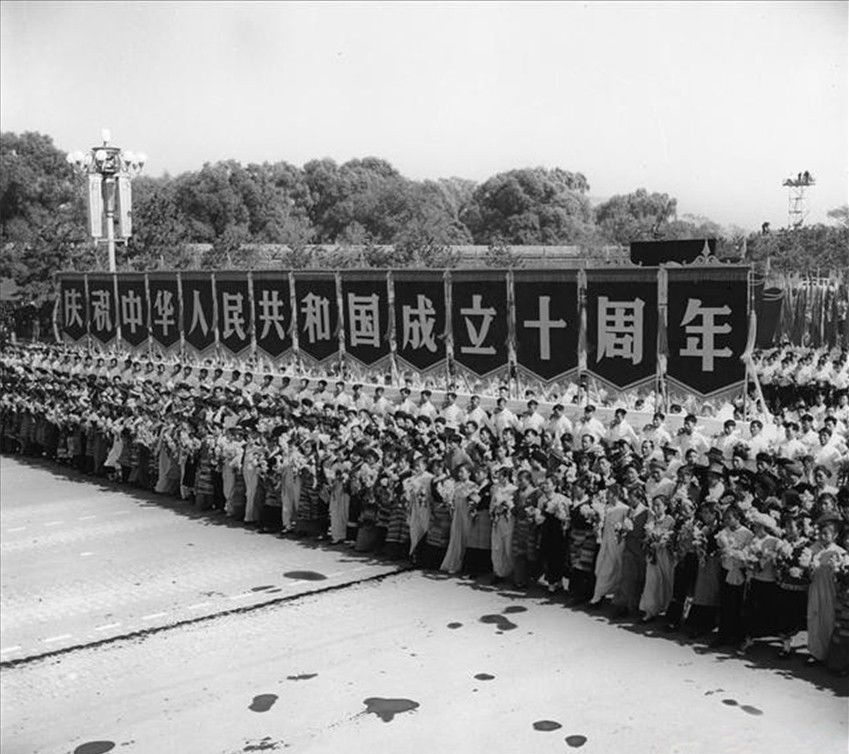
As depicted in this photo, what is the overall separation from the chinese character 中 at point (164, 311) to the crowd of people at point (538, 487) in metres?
2.54

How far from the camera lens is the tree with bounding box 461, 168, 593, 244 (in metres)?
64.1

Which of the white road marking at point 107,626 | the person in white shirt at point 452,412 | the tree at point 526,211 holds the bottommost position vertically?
the white road marking at point 107,626

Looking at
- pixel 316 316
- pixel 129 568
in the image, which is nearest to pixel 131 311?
pixel 316 316

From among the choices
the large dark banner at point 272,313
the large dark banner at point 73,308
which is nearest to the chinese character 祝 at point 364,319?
the large dark banner at point 272,313

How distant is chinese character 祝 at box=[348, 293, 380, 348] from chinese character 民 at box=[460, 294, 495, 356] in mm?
1945

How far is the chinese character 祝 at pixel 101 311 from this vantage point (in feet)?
74.5

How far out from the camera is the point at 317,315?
57.4 feet

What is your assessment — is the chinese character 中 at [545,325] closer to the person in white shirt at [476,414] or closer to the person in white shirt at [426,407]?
the person in white shirt at [476,414]

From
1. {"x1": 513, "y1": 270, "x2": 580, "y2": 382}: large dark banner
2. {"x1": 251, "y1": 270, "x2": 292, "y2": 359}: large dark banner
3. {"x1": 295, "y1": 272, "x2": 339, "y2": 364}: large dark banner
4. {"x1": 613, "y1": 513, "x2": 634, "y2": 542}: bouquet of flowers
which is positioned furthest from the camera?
{"x1": 251, "y1": 270, "x2": 292, "y2": 359}: large dark banner

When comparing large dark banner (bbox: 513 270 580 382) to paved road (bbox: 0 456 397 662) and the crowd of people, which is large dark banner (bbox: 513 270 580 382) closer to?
the crowd of people

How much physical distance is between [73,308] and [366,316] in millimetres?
10625

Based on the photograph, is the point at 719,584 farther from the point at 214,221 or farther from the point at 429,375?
the point at 214,221

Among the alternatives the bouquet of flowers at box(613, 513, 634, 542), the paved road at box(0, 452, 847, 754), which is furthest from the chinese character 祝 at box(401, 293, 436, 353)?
the bouquet of flowers at box(613, 513, 634, 542)

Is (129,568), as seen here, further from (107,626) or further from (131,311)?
(131,311)
